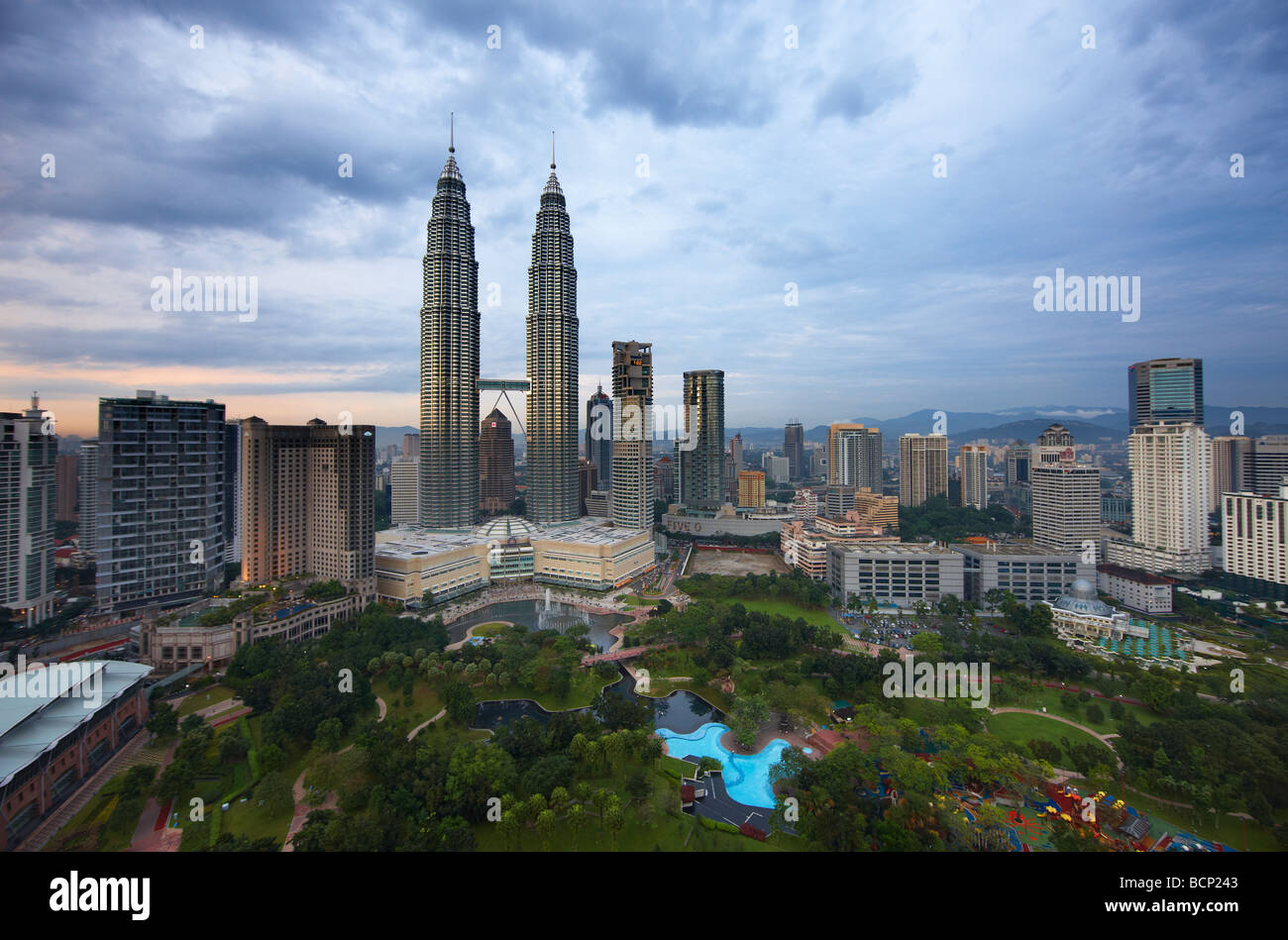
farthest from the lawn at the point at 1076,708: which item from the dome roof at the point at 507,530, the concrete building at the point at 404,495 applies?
the concrete building at the point at 404,495

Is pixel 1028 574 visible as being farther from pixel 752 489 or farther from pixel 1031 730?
pixel 752 489

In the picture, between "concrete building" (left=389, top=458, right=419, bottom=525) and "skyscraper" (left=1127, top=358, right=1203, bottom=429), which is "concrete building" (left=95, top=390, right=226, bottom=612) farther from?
"skyscraper" (left=1127, top=358, right=1203, bottom=429)

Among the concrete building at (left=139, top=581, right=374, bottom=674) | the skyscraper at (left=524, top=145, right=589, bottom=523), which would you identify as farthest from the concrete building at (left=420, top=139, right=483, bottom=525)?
the concrete building at (left=139, top=581, right=374, bottom=674)

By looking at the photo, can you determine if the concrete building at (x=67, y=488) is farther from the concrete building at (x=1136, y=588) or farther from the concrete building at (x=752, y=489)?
the concrete building at (x=1136, y=588)

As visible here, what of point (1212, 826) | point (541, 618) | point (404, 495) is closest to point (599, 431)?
point (404, 495)

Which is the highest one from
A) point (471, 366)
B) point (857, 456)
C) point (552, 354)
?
point (552, 354)
